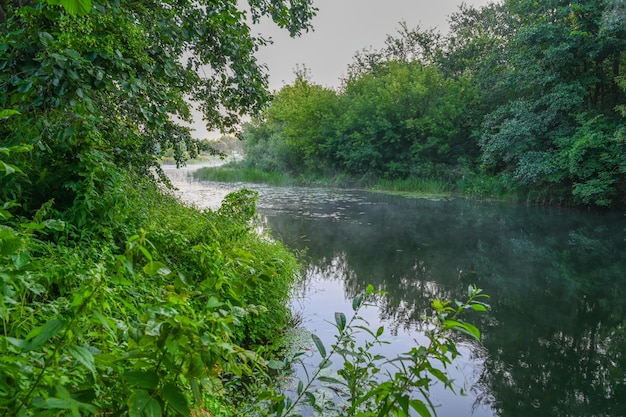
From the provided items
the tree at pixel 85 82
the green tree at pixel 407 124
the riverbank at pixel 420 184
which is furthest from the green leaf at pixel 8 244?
the green tree at pixel 407 124

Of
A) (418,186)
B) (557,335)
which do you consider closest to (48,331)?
(557,335)

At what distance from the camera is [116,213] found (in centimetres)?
252

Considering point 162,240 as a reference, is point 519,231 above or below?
below

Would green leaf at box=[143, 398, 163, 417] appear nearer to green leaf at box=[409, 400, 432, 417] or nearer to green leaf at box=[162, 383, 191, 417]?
green leaf at box=[162, 383, 191, 417]

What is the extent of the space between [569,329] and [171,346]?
178 inches

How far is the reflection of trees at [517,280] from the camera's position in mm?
2996

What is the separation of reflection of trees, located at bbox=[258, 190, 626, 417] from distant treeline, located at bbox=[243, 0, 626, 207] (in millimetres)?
2262

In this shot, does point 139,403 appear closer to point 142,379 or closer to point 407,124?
point 142,379

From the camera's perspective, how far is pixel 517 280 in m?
5.73

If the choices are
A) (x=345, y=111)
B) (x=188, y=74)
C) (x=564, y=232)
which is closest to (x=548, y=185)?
(x=564, y=232)

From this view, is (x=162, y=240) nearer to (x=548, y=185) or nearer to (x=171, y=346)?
(x=171, y=346)

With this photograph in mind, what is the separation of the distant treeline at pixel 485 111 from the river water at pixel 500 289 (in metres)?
2.30

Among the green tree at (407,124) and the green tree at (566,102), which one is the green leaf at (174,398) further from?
the green tree at (407,124)

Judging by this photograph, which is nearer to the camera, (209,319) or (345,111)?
(209,319)
